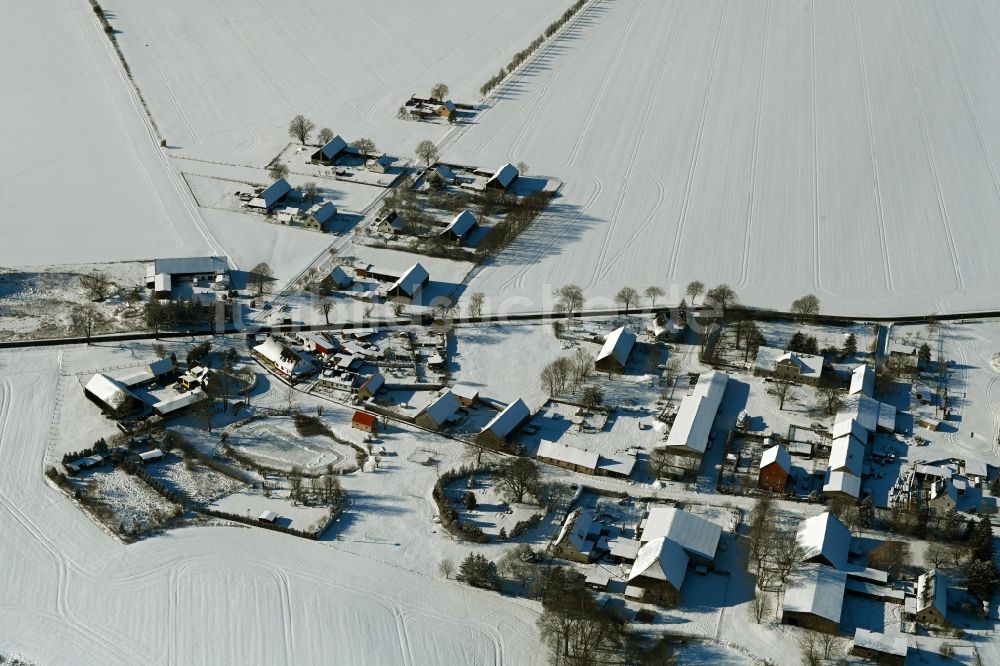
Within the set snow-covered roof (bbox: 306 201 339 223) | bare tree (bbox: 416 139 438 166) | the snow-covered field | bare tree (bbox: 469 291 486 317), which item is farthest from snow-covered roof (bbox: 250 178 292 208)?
bare tree (bbox: 469 291 486 317)

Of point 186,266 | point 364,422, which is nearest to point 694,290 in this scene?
point 364,422

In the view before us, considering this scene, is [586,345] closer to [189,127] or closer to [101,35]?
[189,127]

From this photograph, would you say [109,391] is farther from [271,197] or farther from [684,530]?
[684,530]

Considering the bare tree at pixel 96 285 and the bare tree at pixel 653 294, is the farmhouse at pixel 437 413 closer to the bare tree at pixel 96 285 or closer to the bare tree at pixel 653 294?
the bare tree at pixel 653 294

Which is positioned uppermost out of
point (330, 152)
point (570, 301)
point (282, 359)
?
point (330, 152)

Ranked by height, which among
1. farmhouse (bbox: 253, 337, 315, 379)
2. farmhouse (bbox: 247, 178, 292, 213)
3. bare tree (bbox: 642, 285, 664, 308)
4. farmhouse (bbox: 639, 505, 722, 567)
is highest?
farmhouse (bbox: 247, 178, 292, 213)

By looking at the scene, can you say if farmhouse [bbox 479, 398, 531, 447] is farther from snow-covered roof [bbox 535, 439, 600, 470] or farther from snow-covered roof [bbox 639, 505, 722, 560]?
snow-covered roof [bbox 639, 505, 722, 560]

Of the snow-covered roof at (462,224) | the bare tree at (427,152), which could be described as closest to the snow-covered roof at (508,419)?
the snow-covered roof at (462,224)
